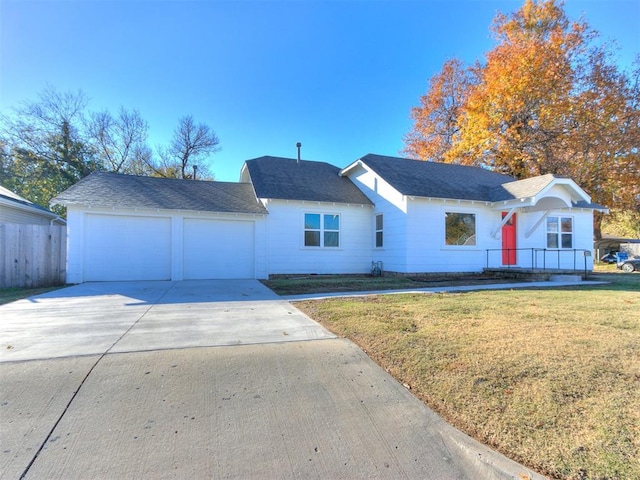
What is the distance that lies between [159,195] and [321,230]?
21.2 ft

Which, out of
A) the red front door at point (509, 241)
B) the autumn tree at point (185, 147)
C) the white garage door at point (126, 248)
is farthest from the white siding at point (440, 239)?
the autumn tree at point (185, 147)

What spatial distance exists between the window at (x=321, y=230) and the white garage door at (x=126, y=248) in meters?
5.27

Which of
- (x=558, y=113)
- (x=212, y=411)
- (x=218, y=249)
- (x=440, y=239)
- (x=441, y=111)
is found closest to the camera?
(x=212, y=411)

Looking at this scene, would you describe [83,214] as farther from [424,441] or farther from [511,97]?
[511,97]

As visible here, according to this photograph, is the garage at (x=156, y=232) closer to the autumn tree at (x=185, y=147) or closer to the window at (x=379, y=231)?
the window at (x=379, y=231)

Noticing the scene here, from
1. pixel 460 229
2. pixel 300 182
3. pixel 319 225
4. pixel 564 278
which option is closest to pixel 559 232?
pixel 564 278

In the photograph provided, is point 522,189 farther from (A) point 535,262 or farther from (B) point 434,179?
(A) point 535,262

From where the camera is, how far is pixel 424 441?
2.41 meters

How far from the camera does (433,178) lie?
1462 cm

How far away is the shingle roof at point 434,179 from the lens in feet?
42.4

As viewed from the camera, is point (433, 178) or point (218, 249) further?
point (433, 178)

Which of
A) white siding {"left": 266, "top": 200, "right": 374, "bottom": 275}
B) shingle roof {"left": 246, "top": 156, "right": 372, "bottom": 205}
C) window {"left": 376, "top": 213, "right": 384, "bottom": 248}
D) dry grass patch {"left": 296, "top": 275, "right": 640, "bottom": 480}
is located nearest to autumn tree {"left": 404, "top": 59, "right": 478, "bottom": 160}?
shingle roof {"left": 246, "top": 156, "right": 372, "bottom": 205}

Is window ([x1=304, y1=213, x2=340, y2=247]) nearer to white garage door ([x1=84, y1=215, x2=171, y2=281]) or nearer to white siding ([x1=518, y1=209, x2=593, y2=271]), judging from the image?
white garage door ([x1=84, y1=215, x2=171, y2=281])

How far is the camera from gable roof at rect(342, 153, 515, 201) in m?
12.9
